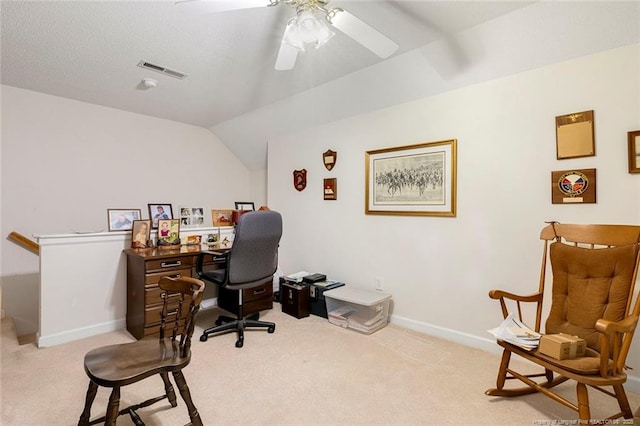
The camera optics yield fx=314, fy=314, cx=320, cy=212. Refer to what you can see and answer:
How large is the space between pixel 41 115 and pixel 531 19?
456cm

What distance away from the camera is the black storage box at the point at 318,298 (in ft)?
10.7

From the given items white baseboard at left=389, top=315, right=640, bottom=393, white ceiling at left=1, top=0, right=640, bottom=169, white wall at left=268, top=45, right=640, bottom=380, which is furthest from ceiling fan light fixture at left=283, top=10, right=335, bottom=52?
white baseboard at left=389, top=315, right=640, bottom=393

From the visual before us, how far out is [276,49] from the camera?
2.50 metres

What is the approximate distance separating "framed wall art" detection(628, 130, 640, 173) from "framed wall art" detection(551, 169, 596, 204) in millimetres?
179

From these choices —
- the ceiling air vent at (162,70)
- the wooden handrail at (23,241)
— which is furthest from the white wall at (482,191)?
the wooden handrail at (23,241)

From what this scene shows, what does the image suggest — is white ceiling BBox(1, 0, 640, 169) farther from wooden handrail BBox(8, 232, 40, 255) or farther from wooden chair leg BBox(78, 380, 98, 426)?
wooden chair leg BBox(78, 380, 98, 426)

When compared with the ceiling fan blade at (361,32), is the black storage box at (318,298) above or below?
below

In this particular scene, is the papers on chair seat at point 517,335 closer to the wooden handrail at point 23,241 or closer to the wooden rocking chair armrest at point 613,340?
the wooden rocking chair armrest at point 613,340

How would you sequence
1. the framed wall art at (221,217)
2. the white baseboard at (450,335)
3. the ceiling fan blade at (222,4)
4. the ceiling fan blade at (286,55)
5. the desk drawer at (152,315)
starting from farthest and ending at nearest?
the framed wall art at (221,217) → the desk drawer at (152,315) → the white baseboard at (450,335) → the ceiling fan blade at (286,55) → the ceiling fan blade at (222,4)

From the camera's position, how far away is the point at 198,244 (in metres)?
3.36

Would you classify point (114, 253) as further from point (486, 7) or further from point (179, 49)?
point (486, 7)

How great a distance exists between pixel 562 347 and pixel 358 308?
1728 mm

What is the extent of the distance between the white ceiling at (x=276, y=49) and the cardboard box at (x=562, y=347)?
1817 millimetres

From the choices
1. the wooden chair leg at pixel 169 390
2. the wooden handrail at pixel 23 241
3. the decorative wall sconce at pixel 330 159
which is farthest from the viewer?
the decorative wall sconce at pixel 330 159
